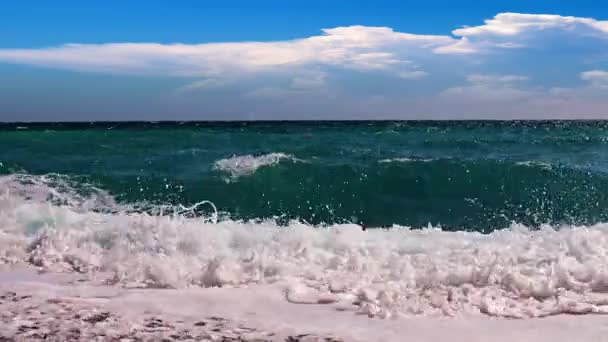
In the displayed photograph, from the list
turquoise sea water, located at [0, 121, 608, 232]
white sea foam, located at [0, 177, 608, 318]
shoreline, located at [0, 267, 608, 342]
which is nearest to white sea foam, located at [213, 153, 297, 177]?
turquoise sea water, located at [0, 121, 608, 232]

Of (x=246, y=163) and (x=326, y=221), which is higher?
(x=246, y=163)

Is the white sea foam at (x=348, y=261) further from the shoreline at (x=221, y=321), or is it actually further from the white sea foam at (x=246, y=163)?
the white sea foam at (x=246, y=163)

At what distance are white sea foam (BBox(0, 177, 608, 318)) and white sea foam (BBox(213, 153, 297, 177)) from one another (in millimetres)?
6767

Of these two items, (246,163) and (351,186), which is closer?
(351,186)

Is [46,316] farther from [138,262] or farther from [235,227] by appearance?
[235,227]

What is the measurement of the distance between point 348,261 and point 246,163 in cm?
941

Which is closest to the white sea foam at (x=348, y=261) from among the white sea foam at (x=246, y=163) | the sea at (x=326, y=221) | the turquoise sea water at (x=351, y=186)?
the sea at (x=326, y=221)

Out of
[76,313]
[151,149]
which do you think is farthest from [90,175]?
[76,313]

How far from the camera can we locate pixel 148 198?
1011cm

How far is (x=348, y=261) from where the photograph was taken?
4.45 meters

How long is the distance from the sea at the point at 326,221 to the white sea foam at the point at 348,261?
13mm

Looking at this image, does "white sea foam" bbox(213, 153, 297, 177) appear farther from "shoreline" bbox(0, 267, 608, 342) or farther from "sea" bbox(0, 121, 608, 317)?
"shoreline" bbox(0, 267, 608, 342)

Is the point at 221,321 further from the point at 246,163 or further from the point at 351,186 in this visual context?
the point at 246,163

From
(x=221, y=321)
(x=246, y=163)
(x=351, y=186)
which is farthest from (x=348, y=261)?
(x=246, y=163)
